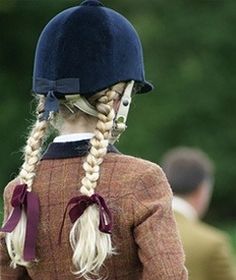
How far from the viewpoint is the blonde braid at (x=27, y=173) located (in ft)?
12.0

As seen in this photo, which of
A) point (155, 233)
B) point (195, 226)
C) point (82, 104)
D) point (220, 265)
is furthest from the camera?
point (195, 226)

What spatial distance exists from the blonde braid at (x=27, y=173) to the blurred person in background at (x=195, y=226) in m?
2.37

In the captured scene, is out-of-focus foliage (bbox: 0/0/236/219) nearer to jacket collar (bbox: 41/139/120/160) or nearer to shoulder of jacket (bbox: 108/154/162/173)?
jacket collar (bbox: 41/139/120/160)

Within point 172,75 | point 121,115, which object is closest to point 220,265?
point 121,115

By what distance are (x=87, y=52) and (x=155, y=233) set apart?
0.57m

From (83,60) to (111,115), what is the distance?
0.20m

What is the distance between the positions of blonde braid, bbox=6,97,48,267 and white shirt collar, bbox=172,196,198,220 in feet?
8.62

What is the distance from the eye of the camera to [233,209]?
20.1m

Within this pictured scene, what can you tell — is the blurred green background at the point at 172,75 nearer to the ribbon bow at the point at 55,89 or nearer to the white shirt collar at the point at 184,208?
the white shirt collar at the point at 184,208

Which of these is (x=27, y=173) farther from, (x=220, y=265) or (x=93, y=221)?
(x=220, y=265)

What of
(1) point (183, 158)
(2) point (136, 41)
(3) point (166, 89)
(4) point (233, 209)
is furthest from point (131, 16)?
(2) point (136, 41)

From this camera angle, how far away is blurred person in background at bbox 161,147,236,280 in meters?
5.99

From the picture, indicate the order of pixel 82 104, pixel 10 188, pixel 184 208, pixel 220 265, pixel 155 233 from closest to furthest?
pixel 155 233
pixel 82 104
pixel 10 188
pixel 220 265
pixel 184 208

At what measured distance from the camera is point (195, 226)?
617 cm
